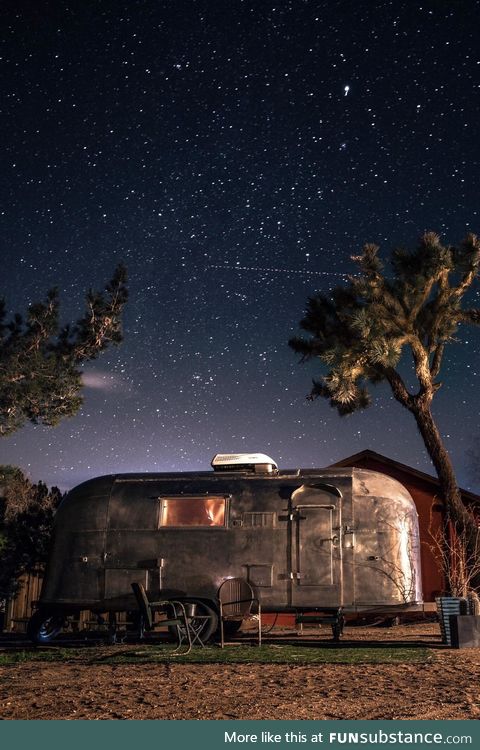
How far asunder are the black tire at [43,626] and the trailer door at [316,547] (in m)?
4.45

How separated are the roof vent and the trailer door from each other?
30.0 inches

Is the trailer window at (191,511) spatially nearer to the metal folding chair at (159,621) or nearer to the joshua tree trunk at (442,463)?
the metal folding chair at (159,621)

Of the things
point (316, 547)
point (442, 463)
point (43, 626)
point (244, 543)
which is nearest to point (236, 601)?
point (244, 543)

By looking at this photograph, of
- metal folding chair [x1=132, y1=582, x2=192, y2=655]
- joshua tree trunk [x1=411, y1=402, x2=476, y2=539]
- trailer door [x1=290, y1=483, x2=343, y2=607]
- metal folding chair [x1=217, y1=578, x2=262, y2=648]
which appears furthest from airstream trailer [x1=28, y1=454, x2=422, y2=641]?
joshua tree trunk [x1=411, y1=402, x2=476, y2=539]

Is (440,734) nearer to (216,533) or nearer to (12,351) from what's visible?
(216,533)

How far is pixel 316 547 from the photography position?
1190 cm

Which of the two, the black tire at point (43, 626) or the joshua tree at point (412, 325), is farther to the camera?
the joshua tree at point (412, 325)

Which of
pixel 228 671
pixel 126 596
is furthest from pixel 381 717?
pixel 126 596

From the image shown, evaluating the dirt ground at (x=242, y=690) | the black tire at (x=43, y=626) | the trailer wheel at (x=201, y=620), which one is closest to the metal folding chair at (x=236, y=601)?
the trailer wheel at (x=201, y=620)

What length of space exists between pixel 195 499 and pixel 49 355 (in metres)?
5.98

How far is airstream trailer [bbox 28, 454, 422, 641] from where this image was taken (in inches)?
465

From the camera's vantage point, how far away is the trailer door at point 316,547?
38.5 feet

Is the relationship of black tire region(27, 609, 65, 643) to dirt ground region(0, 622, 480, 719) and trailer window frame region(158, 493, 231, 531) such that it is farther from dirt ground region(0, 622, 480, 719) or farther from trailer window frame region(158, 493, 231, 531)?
dirt ground region(0, 622, 480, 719)

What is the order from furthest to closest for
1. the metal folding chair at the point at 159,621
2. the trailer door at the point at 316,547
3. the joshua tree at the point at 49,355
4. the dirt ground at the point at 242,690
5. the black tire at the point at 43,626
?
the joshua tree at the point at 49,355 < the black tire at the point at 43,626 < the trailer door at the point at 316,547 < the metal folding chair at the point at 159,621 < the dirt ground at the point at 242,690
